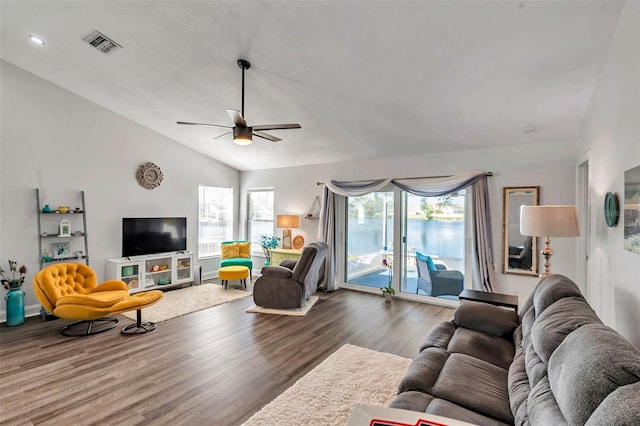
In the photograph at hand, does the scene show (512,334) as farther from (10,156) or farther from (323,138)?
(10,156)

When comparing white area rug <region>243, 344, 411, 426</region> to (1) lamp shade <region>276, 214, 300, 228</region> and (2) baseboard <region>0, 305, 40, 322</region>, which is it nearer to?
(1) lamp shade <region>276, 214, 300, 228</region>

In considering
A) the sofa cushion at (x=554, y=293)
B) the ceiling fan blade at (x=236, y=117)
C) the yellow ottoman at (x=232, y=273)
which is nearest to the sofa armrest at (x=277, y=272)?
the yellow ottoman at (x=232, y=273)

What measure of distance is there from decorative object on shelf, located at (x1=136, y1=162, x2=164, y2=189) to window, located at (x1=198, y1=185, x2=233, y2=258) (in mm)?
1015

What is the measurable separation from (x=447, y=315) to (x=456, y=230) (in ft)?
4.27

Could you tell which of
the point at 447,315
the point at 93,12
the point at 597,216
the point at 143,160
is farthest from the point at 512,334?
the point at 143,160

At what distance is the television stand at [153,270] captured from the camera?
5.12 metres

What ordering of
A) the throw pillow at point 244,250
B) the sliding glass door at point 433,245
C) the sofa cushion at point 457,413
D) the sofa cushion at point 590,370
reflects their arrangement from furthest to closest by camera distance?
the throw pillow at point 244,250 < the sliding glass door at point 433,245 < the sofa cushion at point 457,413 < the sofa cushion at point 590,370

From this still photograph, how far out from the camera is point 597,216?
9.36 feet

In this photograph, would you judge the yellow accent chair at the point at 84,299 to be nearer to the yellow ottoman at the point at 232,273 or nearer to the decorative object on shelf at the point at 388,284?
the yellow ottoman at the point at 232,273

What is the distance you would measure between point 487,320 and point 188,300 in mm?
4359

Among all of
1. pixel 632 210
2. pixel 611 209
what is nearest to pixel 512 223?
pixel 611 209

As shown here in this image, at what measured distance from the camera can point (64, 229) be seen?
15.2 feet

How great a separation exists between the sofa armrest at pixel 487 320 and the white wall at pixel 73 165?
5458 millimetres

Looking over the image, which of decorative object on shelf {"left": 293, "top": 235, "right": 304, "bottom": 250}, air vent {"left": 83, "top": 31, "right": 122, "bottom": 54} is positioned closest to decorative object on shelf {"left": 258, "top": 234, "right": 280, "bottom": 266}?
decorative object on shelf {"left": 293, "top": 235, "right": 304, "bottom": 250}
